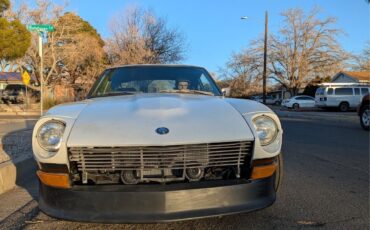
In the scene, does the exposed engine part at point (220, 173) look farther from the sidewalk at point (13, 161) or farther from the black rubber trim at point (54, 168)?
the sidewalk at point (13, 161)

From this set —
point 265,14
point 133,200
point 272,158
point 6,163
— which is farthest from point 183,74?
point 265,14

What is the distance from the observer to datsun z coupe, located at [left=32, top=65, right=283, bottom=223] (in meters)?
2.82

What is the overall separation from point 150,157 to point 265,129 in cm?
96

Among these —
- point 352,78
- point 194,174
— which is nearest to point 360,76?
point 352,78

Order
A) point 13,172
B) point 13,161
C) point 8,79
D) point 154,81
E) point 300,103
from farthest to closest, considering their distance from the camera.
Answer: point 8,79 → point 300,103 → point 13,161 → point 13,172 → point 154,81

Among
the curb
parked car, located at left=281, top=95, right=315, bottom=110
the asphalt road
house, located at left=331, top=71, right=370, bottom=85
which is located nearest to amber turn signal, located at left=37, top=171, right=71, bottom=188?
the asphalt road

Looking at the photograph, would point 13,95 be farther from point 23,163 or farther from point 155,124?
point 155,124

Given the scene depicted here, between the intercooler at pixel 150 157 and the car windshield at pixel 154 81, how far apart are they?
150 centimetres

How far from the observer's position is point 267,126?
3244 mm

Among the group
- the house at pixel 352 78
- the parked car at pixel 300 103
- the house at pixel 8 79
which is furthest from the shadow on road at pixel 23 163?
the house at pixel 352 78

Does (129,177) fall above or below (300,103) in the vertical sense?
above

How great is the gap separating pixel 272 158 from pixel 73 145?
154 cm

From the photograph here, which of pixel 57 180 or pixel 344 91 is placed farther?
pixel 344 91

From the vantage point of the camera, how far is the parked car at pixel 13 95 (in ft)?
112
